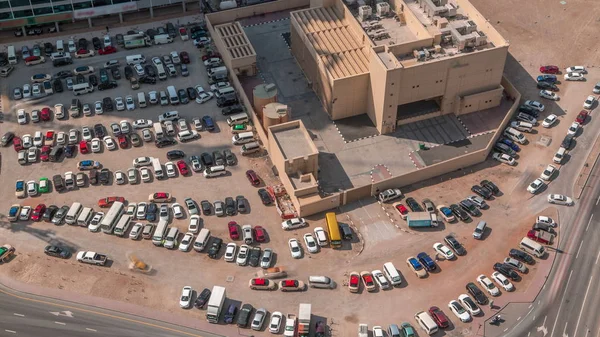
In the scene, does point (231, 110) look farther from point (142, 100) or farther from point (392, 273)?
point (392, 273)

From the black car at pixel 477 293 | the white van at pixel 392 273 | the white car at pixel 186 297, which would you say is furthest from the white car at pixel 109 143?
the black car at pixel 477 293

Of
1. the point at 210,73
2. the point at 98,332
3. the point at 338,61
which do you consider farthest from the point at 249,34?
the point at 98,332

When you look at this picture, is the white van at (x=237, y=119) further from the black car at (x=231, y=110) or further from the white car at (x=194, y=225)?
the white car at (x=194, y=225)

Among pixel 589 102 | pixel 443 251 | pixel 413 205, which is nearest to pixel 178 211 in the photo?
pixel 413 205

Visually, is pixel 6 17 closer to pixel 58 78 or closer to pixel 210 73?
pixel 58 78

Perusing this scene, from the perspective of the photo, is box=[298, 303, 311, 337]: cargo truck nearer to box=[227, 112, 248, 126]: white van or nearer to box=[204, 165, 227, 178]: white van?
box=[204, 165, 227, 178]: white van

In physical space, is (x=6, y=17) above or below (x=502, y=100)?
above

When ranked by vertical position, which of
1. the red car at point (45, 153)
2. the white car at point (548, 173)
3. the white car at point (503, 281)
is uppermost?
the red car at point (45, 153)
